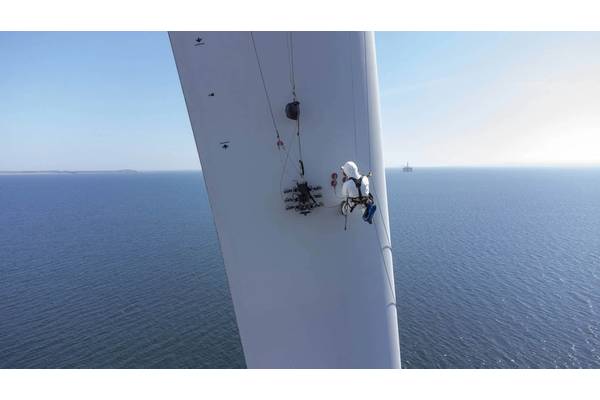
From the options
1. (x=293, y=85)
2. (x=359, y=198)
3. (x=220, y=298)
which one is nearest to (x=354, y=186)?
(x=359, y=198)

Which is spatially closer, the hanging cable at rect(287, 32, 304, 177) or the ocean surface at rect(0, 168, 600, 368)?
the hanging cable at rect(287, 32, 304, 177)

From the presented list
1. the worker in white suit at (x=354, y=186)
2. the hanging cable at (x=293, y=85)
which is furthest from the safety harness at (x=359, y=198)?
the hanging cable at (x=293, y=85)

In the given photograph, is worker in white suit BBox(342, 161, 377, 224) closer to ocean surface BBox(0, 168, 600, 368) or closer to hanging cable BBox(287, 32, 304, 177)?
hanging cable BBox(287, 32, 304, 177)

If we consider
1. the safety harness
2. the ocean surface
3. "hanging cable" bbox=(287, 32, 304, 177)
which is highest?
"hanging cable" bbox=(287, 32, 304, 177)

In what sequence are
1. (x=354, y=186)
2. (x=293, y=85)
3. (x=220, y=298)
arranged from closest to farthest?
(x=354, y=186)
(x=293, y=85)
(x=220, y=298)

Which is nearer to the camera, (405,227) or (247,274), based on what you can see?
(247,274)

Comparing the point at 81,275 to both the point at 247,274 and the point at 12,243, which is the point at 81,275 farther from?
the point at 247,274

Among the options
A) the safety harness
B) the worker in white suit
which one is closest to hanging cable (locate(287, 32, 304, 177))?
the worker in white suit

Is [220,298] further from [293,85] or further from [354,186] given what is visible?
[293,85]

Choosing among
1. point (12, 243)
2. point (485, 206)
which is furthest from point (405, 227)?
point (12, 243)
